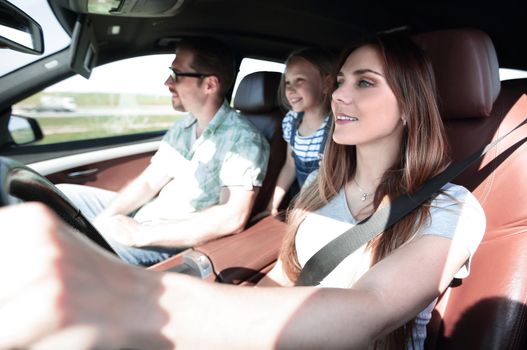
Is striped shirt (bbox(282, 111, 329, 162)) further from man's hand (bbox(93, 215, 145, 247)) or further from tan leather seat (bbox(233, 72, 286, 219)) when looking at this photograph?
man's hand (bbox(93, 215, 145, 247))

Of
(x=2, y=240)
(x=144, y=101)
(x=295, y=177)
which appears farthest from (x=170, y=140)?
(x=144, y=101)

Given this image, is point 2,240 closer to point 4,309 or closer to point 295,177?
point 4,309

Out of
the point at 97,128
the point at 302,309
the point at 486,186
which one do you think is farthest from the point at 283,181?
the point at 97,128

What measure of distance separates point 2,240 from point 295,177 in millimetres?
1998

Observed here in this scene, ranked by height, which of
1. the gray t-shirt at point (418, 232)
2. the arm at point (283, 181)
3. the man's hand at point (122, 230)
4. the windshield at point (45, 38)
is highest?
the windshield at point (45, 38)

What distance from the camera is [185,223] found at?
1854 millimetres

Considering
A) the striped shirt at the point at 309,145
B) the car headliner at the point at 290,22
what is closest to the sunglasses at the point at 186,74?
the car headliner at the point at 290,22

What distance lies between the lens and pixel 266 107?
2.53 metres

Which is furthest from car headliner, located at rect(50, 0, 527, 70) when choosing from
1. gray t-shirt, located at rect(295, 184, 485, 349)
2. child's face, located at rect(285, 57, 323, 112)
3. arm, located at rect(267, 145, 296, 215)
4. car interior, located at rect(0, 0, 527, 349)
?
gray t-shirt, located at rect(295, 184, 485, 349)

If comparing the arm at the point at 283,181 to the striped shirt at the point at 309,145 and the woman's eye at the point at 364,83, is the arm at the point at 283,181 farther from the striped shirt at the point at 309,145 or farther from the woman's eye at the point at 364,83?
the woman's eye at the point at 364,83

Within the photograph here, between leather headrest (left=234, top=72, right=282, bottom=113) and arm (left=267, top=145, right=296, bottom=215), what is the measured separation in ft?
1.29

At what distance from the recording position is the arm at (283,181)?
2258mm

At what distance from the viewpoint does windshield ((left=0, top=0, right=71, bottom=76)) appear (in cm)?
169

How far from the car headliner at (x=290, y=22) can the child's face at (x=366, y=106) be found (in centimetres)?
103
